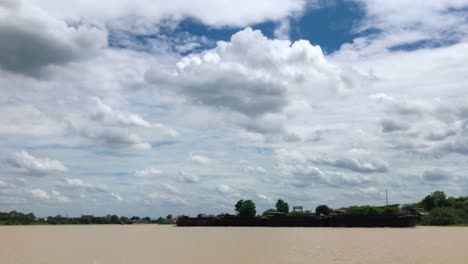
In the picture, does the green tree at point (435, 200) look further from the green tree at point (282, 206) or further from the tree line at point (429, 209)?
the green tree at point (282, 206)

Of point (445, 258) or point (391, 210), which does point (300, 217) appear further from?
point (445, 258)

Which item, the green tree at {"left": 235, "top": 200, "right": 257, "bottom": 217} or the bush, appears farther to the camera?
the green tree at {"left": 235, "top": 200, "right": 257, "bottom": 217}

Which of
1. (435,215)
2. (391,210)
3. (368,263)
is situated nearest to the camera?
A: (368,263)

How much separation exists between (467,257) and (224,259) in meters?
16.8

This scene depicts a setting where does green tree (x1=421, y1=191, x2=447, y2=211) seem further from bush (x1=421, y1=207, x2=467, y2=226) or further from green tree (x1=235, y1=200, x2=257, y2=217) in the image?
green tree (x1=235, y1=200, x2=257, y2=217)

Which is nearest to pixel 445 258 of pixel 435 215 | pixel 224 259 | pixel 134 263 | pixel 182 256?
pixel 224 259

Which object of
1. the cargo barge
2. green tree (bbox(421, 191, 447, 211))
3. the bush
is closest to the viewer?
the cargo barge

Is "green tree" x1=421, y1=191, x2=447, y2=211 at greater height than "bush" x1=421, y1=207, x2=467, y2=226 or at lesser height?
greater

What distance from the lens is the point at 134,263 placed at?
33.1 metres

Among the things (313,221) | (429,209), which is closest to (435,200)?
(429,209)

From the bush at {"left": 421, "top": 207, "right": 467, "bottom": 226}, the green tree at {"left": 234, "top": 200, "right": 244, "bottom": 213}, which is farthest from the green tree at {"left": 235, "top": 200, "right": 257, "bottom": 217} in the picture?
the bush at {"left": 421, "top": 207, "right": 467, "bottom": 226}

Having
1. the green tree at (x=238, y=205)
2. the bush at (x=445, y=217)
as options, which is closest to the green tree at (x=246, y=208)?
the green tree at (x=238, y=205)

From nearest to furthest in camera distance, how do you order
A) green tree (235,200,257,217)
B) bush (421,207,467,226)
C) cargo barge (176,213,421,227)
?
cargo barge (176,213,421,227), bush (421,207,467,226), green tree (235,200,257,217)

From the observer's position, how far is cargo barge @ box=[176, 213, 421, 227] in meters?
114
